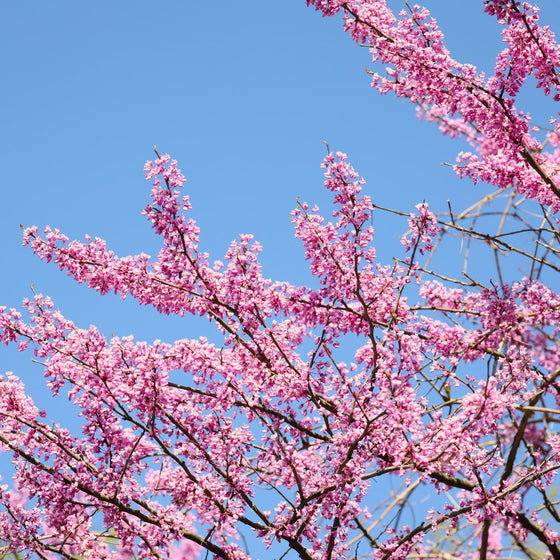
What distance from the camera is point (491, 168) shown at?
5.60m

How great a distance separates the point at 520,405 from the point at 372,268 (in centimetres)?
142

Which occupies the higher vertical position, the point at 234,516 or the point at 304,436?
the point at 304,436

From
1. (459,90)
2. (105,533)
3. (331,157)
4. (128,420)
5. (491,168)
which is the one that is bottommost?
(105,533)

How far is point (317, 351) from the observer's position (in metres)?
5.45

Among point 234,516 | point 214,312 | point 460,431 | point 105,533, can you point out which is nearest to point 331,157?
point 214,312

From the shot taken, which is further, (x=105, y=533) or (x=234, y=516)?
(x=105, y=533)

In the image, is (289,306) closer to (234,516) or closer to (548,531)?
(234,516)

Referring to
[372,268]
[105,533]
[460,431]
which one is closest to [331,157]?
[372,268]

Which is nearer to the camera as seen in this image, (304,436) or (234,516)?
(234,516)

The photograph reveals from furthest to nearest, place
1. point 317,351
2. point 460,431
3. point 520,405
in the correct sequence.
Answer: point 317,351
point 520,405
point 460,431

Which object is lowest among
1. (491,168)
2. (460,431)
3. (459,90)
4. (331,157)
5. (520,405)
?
(460,431)

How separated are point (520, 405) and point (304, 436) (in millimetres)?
1564

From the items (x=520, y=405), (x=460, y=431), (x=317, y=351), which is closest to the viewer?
(x=460, y=431)

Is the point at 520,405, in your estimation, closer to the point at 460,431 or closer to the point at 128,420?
the point at 460,431
